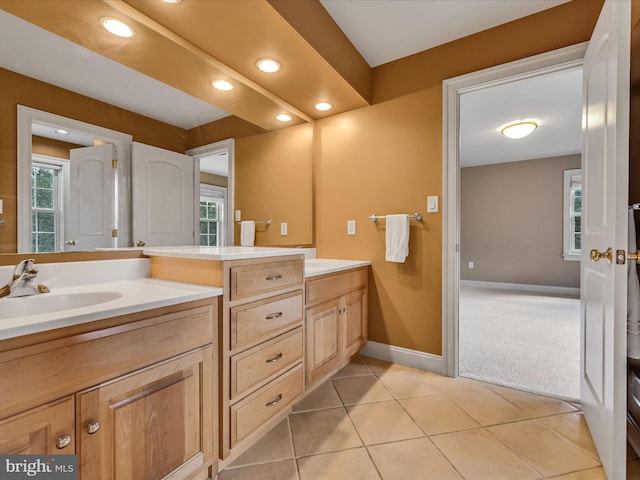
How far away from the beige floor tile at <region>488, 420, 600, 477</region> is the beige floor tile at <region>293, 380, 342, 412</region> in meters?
0.83

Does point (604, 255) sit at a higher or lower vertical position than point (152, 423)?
higher

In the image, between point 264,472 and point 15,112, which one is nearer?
point 15,112

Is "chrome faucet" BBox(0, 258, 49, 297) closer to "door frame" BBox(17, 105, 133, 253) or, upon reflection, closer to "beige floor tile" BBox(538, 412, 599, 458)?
"door frame" BBox(17, 105, 133, 253)

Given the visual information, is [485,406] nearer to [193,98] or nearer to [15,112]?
[193,98]

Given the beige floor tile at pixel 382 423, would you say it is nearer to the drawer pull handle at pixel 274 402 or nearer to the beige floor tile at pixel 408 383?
the beige floor tile at pixel 408 383

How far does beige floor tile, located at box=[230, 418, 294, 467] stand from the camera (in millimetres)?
1336

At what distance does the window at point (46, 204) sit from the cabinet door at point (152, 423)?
748mm

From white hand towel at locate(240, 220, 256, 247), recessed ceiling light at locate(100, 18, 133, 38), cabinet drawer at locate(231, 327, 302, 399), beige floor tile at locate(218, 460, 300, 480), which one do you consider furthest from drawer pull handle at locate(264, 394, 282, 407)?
recessed ceiling light at locate(100, 18, 133, 38)

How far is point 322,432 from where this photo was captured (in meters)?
1.52

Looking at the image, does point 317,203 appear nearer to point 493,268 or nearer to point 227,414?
point 227,414

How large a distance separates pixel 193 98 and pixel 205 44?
283 mm

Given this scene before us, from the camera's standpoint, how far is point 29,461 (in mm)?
744

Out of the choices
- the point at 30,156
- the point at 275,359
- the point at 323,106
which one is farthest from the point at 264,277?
the point at 323,106

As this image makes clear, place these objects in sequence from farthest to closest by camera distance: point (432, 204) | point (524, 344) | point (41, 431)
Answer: point (524, 344), point (432, 204), point (41, 431)
